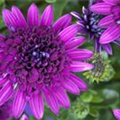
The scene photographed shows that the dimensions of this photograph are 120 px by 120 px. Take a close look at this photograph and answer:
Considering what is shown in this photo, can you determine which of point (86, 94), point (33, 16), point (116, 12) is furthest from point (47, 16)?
point (86, 94)

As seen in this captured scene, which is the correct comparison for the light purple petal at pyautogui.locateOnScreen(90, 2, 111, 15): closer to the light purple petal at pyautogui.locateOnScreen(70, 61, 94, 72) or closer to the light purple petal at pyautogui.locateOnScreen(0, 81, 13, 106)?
the light purple petal at pyautogui.locateOnScreen(70, 61, 94, 72)

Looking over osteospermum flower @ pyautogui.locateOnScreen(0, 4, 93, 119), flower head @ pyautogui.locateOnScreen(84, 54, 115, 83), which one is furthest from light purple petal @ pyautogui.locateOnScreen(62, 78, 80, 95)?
flower head @ pyautogui.locateOnScreen(84, 54, 115, 83)

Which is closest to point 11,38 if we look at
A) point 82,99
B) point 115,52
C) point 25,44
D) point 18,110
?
point 25,44

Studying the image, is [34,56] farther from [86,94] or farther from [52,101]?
[86,94]

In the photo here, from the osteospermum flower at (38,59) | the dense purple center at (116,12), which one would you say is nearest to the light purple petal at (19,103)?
the osteospermum flower at (38,59)

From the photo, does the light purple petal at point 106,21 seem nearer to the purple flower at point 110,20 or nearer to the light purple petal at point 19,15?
the purple flower at point 110,20

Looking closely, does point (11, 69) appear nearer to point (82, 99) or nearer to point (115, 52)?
point (82, 99)
